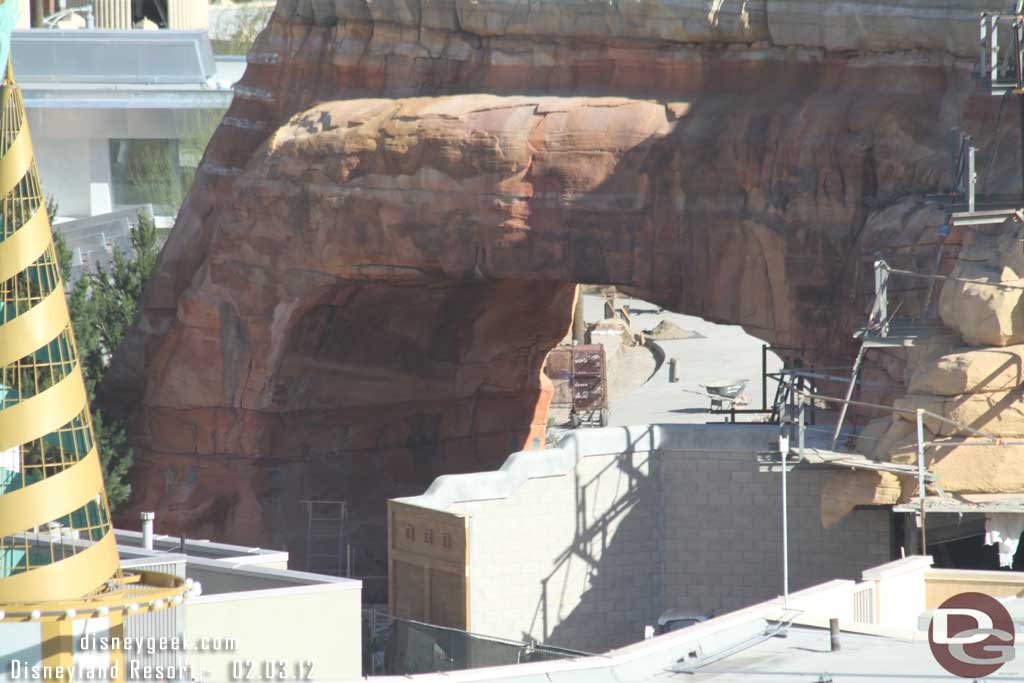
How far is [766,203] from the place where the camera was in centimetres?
3020

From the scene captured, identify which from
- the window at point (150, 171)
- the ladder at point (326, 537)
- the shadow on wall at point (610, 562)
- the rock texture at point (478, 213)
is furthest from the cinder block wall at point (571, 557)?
the window at point (150, 171)

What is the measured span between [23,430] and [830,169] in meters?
16.6

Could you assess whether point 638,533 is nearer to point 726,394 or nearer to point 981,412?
point 981,412

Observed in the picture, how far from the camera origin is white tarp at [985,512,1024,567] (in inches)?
1012

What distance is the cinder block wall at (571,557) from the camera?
89.8ft

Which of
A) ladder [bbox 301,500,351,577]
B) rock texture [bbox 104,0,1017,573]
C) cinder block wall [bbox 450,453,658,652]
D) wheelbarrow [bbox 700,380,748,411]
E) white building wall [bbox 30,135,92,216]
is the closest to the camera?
cinder block wall [bbox 450,453,658,652]

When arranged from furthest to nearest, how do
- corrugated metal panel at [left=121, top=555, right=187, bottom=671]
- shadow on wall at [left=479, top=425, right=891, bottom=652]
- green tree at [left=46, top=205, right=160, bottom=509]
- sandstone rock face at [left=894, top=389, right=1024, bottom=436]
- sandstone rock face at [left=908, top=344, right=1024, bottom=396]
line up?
1. green tree at [left=46, top=205, right=160, bottom=509]
2. shadow on wall at [left=479, top=425, right=891, bottom=652]
3. sandstone rock face at [left=894, top=389, right=1024, bottom=436]
4. sandstone rock face at [left=908, top=344, right=1024, bottom=396]
5. corrugated metal panel at [left=121, top=555, right=187, bottom=671]

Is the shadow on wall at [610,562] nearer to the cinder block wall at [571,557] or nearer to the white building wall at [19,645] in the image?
the cinder block wall at [571,557]

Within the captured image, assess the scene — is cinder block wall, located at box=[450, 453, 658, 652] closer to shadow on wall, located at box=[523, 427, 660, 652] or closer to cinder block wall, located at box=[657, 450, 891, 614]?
shadow on wall, located at box=[523, 427, 660, 652]

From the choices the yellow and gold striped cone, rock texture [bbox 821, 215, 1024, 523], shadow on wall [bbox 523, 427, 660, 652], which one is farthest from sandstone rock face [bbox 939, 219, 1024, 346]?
the yellow and gold striped cone

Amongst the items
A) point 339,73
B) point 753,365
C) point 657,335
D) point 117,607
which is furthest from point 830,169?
point 657,335

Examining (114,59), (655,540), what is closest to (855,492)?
(655,540)
